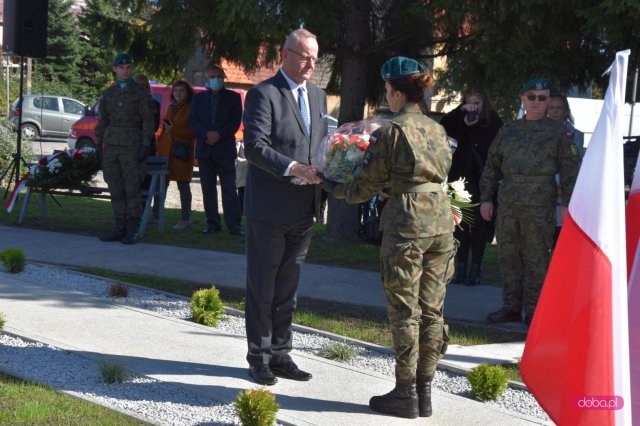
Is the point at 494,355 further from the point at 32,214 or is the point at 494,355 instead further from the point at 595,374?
the point at 32,214

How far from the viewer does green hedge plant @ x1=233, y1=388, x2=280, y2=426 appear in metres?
4.72

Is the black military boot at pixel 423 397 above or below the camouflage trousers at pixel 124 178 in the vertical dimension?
below

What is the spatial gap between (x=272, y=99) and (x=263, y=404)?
178 cm

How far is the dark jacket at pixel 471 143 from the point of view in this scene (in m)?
9.08

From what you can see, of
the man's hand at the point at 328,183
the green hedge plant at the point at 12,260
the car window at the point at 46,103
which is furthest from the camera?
the car window at the point at 46,103

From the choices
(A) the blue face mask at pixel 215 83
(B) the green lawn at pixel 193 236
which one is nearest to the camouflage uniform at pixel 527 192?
(B) the green lawn at pixel 193 236

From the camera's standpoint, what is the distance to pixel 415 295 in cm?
508

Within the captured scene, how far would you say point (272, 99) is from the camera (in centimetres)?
554

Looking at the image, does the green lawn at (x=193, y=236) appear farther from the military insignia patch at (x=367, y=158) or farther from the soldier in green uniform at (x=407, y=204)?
the military insignia patch at (x=367, y=158)

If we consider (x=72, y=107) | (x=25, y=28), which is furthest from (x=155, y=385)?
(x=72, y=107)

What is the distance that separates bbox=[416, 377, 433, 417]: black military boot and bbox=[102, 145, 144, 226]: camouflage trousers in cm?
678

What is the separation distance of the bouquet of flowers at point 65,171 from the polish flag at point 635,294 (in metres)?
9.84

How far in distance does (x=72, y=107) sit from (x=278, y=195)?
104 feet

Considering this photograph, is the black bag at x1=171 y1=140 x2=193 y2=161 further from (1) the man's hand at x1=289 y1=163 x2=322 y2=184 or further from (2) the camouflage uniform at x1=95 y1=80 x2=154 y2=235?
(1) the man's hand at x1=289 y1=163 x2=322 y2=184
